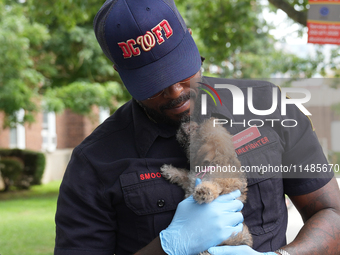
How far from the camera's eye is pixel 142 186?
6.73 feet

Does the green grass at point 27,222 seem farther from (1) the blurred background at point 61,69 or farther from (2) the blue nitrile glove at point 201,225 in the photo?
(2) the blue nitrile glove at point 201,225

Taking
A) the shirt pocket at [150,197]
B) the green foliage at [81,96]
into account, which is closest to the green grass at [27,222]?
the green foliage at [81,96]

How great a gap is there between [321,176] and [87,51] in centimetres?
1034

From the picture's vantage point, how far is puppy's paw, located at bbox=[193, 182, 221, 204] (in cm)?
188

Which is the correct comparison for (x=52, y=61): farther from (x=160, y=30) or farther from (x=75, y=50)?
(x=160, y=30)

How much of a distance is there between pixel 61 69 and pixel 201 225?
12.2 meters

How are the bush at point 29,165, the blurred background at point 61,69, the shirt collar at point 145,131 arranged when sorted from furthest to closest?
the bush at point 29,165 → the blurred background at point 61,69 → the shirt collar at point 145,131

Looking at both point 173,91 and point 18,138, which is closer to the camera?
point 173,91

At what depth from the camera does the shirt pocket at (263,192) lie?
6.84 ft

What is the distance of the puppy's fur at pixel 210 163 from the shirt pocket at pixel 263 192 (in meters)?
0.08

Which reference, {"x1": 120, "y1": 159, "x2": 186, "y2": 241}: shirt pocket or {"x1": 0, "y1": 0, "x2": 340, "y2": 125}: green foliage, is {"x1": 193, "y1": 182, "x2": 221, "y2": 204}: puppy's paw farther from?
{"x1": 0, "y1": 0, "x2": 340, "y2": 125}: green foliage

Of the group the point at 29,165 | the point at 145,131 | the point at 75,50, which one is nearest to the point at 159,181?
the point at 145,131

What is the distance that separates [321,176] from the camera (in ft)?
7.03

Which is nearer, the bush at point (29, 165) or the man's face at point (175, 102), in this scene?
the man's face at point (175, 102)
